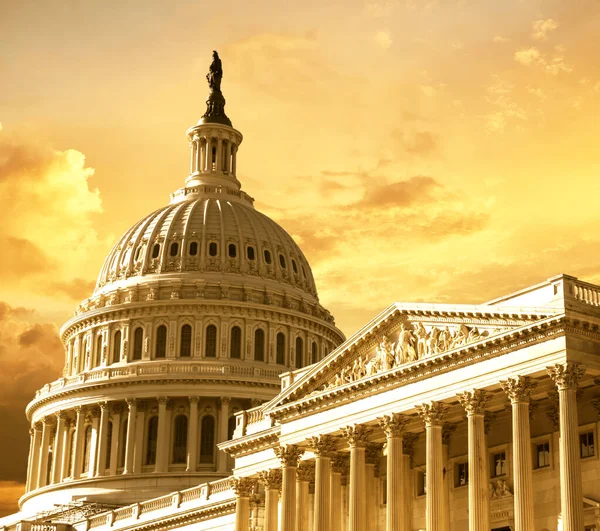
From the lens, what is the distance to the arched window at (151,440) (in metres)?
135

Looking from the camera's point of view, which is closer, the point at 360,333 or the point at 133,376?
the point at 360,333

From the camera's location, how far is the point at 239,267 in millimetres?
142750

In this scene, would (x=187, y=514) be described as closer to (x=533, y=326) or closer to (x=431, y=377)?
(x=431, y=377)

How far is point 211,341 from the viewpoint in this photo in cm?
13862

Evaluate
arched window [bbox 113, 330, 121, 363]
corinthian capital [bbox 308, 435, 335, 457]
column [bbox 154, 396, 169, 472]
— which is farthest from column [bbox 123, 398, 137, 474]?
corinthian capital [bbox 308, 435, 335, 457]

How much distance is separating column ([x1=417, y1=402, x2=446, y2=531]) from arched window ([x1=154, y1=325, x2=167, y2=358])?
73387 mm

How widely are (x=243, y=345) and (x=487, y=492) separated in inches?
3002

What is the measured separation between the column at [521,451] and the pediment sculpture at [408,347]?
3.56 m

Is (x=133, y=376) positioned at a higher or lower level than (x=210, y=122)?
lower

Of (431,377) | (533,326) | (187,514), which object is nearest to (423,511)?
(431,377)

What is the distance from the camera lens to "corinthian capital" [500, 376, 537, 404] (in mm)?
61750

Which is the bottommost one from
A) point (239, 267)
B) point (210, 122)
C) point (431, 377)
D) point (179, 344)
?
point (431, 377)

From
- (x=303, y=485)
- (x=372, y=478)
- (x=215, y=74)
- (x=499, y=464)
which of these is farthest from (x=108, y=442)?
(x=499, y=464)

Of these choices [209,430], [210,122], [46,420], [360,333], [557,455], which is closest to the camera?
[557,455]
